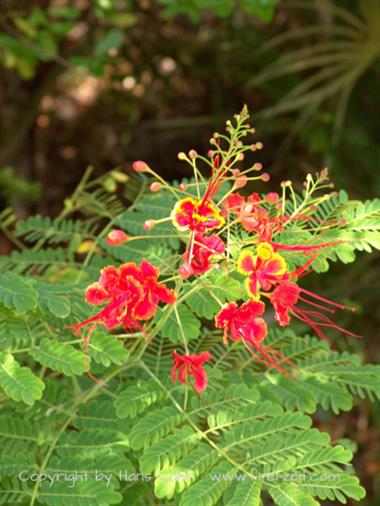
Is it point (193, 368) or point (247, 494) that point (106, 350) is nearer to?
point (193, 368)

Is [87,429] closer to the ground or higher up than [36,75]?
closer to the ground

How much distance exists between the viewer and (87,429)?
1222 mm

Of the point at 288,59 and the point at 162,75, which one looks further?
the point at 162,75

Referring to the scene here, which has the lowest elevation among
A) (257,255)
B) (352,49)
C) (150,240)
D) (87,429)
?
(87,429)

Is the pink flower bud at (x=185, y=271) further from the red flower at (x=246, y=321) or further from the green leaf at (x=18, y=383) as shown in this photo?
the green leaf at (x=18, y=383)

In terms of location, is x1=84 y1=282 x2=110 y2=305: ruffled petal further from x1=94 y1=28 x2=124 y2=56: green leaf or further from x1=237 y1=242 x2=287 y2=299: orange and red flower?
x1=94 y1=28 x2=124 y2=56: green leaf

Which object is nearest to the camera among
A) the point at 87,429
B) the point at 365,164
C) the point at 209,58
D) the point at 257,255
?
the point at 257,255

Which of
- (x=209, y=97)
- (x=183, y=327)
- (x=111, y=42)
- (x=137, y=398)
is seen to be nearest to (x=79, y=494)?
(x=137, y=398)

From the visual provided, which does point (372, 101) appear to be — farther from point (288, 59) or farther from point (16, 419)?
point (16, 419)

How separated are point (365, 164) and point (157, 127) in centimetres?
103

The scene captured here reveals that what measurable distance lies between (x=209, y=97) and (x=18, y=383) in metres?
2.82

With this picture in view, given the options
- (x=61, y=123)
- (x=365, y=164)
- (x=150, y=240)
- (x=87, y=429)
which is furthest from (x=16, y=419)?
(x=61, y=123)

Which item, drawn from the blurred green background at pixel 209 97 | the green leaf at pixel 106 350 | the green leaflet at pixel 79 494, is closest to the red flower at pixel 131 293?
the green leaf at pixel 106 350

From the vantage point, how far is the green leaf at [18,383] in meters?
1.07
